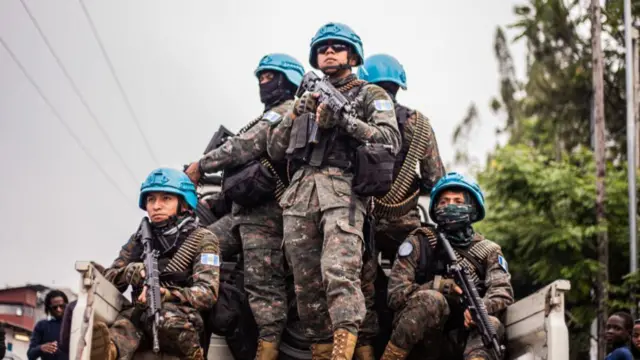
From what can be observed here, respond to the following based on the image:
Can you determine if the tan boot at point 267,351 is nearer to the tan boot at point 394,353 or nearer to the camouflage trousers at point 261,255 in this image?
the camouflage trousers at point 261,255

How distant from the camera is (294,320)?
731cm

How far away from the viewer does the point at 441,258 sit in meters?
7.04

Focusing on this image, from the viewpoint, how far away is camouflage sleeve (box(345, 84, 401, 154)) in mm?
6703

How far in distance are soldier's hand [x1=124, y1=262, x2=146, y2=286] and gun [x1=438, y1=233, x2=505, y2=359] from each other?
6.03 ft

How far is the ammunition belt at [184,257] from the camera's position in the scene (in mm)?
6805

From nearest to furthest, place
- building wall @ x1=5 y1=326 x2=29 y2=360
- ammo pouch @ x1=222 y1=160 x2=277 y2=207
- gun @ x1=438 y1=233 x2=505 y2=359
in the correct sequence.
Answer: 1. gun @ x1=438 y1=233 x2=505 y2=359
2. ammo pouch @ x1=222 y1=160 x2=277 y2=207
3. building wall @ x1=5 y1=326 x2=29 y2=360

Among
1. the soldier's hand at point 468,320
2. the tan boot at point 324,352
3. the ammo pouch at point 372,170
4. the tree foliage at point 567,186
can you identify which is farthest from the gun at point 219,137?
the tree foliage at point 567,186

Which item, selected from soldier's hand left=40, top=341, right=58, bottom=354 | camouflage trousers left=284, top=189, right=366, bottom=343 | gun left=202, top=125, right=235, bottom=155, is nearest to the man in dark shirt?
soldier's hand left=40, top=341, right=58, bottom=354

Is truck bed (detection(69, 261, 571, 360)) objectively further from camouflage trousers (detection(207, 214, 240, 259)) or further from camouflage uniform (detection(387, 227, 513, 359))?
camouflage trousers (detection(207, 214, 240, 259))

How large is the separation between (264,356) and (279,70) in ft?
6.82

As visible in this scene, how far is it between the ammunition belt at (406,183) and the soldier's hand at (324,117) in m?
1.04

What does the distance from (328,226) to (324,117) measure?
649 mm

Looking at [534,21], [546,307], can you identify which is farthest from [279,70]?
[534,21]

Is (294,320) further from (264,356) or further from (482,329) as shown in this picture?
(482,329)
